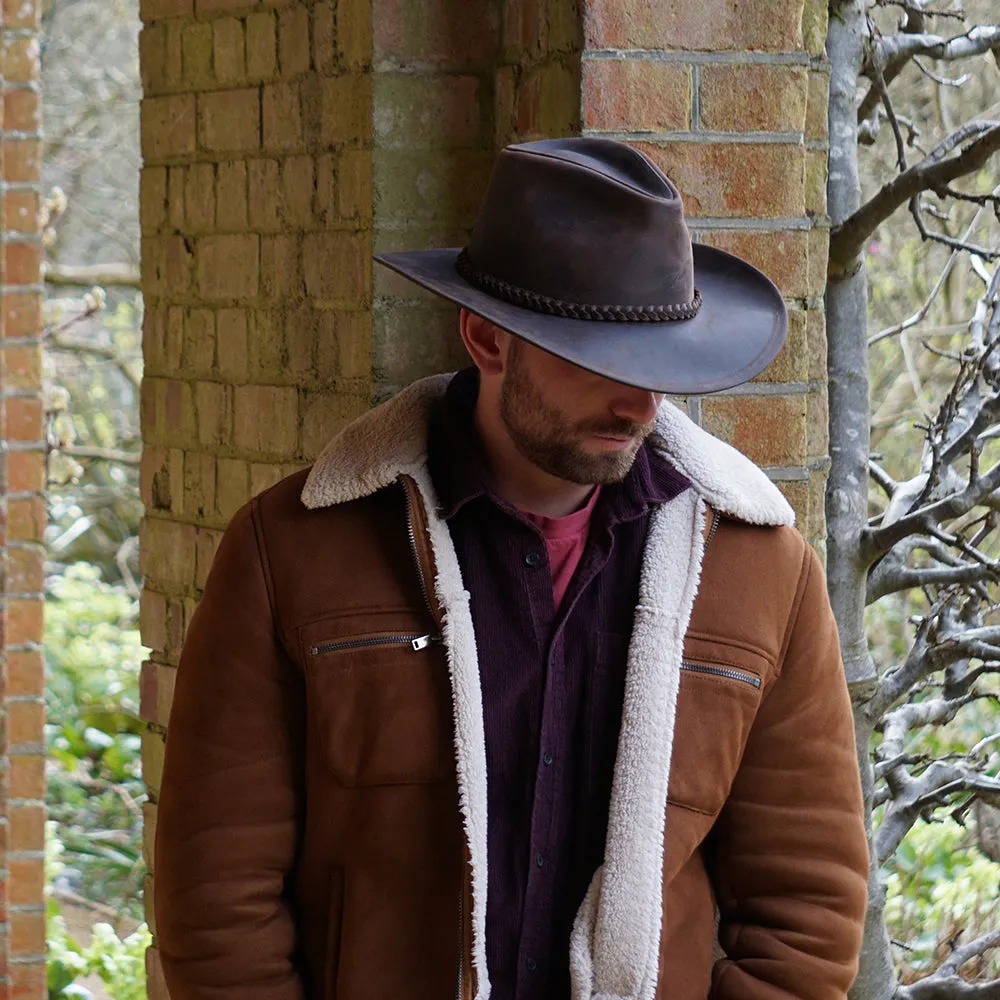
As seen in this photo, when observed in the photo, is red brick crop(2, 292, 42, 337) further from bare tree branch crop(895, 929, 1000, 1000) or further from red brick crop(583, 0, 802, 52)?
bare tree branch crop(895, 929, 1000, 1000)

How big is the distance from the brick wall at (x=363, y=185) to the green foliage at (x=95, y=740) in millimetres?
3700

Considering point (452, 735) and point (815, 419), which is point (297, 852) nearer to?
point (452, 735)

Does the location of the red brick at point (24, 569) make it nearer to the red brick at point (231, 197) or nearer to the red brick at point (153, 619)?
the red brick at point (153, 619)

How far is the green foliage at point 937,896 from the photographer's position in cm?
376

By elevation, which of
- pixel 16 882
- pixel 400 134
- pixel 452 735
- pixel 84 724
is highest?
pixel 400 134

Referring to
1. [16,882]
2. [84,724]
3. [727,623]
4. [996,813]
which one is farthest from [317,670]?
[84,724]

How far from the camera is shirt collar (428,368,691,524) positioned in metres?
1.64

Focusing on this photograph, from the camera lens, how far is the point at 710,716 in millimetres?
1629

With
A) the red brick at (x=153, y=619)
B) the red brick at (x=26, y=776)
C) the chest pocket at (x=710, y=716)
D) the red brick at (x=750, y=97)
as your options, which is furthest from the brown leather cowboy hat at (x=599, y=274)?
the red brick at (x=26, y=776)

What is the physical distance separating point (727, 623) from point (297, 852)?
0.55 meters

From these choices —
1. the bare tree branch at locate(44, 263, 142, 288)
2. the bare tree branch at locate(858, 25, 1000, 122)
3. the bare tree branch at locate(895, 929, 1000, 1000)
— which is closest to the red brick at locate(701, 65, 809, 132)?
the bare tree branch at locate(858, 25, 1000, 122)

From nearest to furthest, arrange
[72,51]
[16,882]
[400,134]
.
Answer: [400,134] < [16,882] < [72,51]

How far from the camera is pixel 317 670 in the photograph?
1604 millimetres

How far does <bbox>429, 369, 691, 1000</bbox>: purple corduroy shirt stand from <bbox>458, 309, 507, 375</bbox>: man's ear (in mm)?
104
